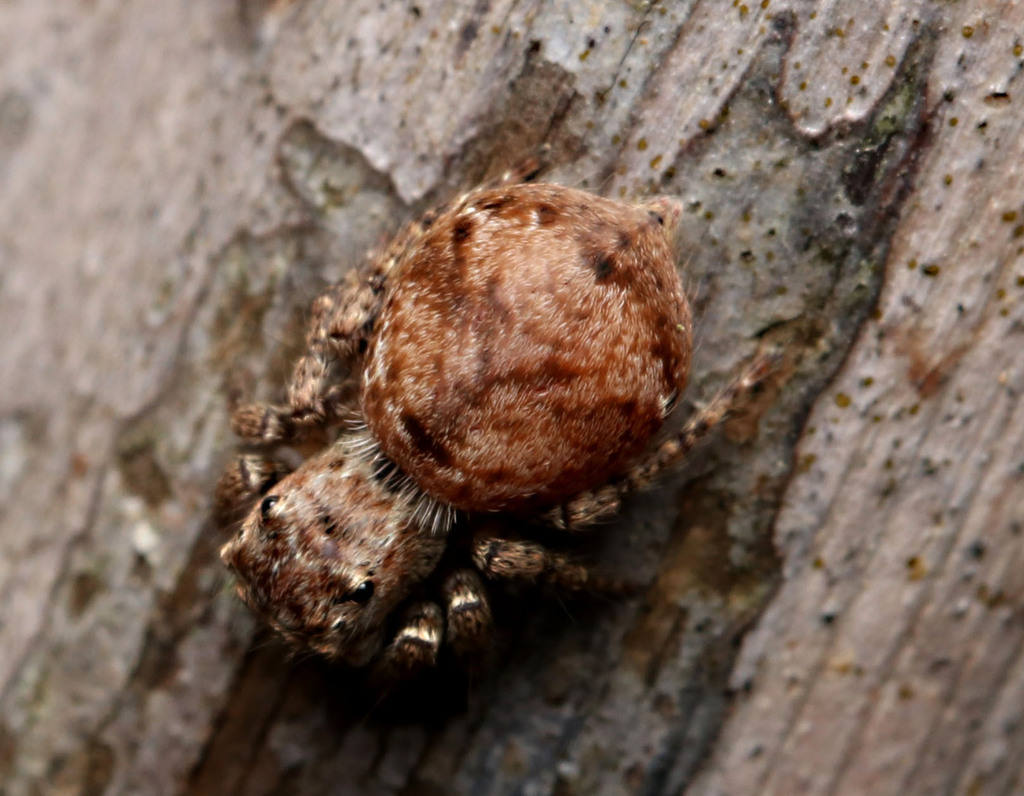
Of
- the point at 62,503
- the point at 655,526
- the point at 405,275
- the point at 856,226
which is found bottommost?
the point at 62,503

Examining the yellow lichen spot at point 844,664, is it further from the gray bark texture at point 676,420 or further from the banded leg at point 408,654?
the banded leg at point 408,654

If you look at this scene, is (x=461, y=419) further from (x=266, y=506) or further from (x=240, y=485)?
(x=240, y=485)

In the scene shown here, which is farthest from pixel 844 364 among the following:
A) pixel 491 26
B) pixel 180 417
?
pixel 180 417

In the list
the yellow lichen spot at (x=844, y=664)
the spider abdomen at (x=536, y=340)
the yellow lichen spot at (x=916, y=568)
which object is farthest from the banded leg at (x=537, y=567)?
the yellow lichen spot at (x=916, y=568)

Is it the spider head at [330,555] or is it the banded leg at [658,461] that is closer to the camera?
the banded leg at [658,461]

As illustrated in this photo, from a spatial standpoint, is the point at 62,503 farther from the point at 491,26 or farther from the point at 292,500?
the point at 491,26

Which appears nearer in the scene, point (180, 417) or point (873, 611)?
point (873, 611)
